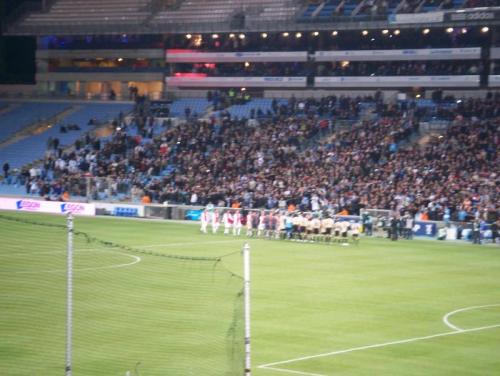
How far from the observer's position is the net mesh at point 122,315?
19859 mm

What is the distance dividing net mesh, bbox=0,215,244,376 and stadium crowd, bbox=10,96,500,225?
18.8 meters

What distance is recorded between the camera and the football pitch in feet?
66.5

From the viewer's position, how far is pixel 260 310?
87.1ft

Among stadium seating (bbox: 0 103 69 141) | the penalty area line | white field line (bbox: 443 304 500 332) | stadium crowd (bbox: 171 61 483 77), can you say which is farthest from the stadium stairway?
the penalty area line

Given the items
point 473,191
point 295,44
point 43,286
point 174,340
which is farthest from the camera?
point 295,44

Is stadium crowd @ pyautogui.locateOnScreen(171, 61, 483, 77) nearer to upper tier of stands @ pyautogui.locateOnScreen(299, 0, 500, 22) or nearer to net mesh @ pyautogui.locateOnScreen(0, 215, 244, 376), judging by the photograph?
upper tier of stands @ pyautogui.locateOnScreen(299, 0, 500, 22)

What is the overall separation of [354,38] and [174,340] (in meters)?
50.2

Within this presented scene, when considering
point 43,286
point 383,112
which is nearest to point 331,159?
point 383,112

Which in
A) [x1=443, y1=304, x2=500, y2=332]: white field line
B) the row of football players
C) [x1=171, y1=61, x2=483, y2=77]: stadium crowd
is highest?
[x1=171, y1=61, x2=483, y2=77]: stadium crowd

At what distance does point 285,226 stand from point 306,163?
1262cm

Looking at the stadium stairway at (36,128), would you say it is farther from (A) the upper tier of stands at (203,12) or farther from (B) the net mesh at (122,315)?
(B) the net mesh at (122,315)

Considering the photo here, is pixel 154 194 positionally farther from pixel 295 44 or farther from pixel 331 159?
pixel 295 44

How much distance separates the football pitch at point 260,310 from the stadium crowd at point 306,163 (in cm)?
940

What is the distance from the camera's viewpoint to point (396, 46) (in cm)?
6812
